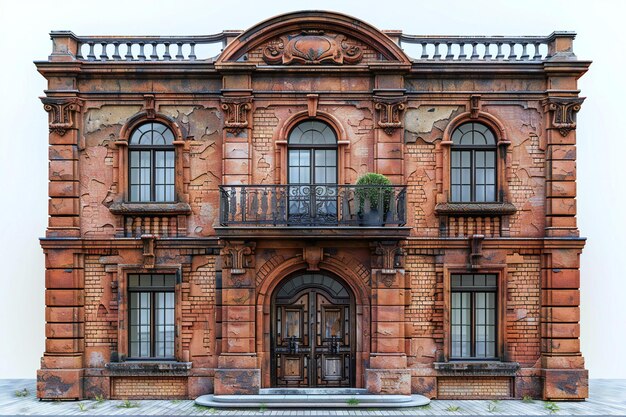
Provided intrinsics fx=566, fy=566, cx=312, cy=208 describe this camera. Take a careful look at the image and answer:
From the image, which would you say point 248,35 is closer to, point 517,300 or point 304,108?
point 304,108

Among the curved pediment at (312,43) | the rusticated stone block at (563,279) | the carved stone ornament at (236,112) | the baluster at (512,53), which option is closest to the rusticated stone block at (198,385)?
the carved stone ornament at (236,112)

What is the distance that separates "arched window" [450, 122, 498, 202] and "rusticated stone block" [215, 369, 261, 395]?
6826 millimetres

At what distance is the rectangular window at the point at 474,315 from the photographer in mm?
14641

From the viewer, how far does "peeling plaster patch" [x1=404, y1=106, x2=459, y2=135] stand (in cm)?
1473

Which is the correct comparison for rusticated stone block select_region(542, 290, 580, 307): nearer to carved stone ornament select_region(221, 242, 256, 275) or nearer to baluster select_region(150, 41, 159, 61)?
carved stone ornament select_region(221, 242, 256, 275)

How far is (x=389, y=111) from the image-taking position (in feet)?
47.5

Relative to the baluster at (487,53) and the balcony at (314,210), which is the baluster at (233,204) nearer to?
the balcony at (314,210)

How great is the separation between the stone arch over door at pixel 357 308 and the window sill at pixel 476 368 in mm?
1949

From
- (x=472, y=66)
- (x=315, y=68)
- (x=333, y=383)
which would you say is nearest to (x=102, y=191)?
(x=315, y=68)

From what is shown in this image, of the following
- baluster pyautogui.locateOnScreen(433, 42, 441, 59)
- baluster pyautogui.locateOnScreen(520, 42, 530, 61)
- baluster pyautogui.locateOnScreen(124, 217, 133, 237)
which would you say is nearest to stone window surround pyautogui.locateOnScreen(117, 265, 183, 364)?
baluster pyautogui.locateOnScreen(124, 217, 133, 237)

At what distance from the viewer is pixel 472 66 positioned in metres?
14.6

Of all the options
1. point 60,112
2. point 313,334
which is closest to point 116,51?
point 60,112

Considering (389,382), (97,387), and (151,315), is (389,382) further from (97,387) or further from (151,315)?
(97,387)

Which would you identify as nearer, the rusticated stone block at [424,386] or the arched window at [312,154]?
the rusticated stone block at [424,386]
